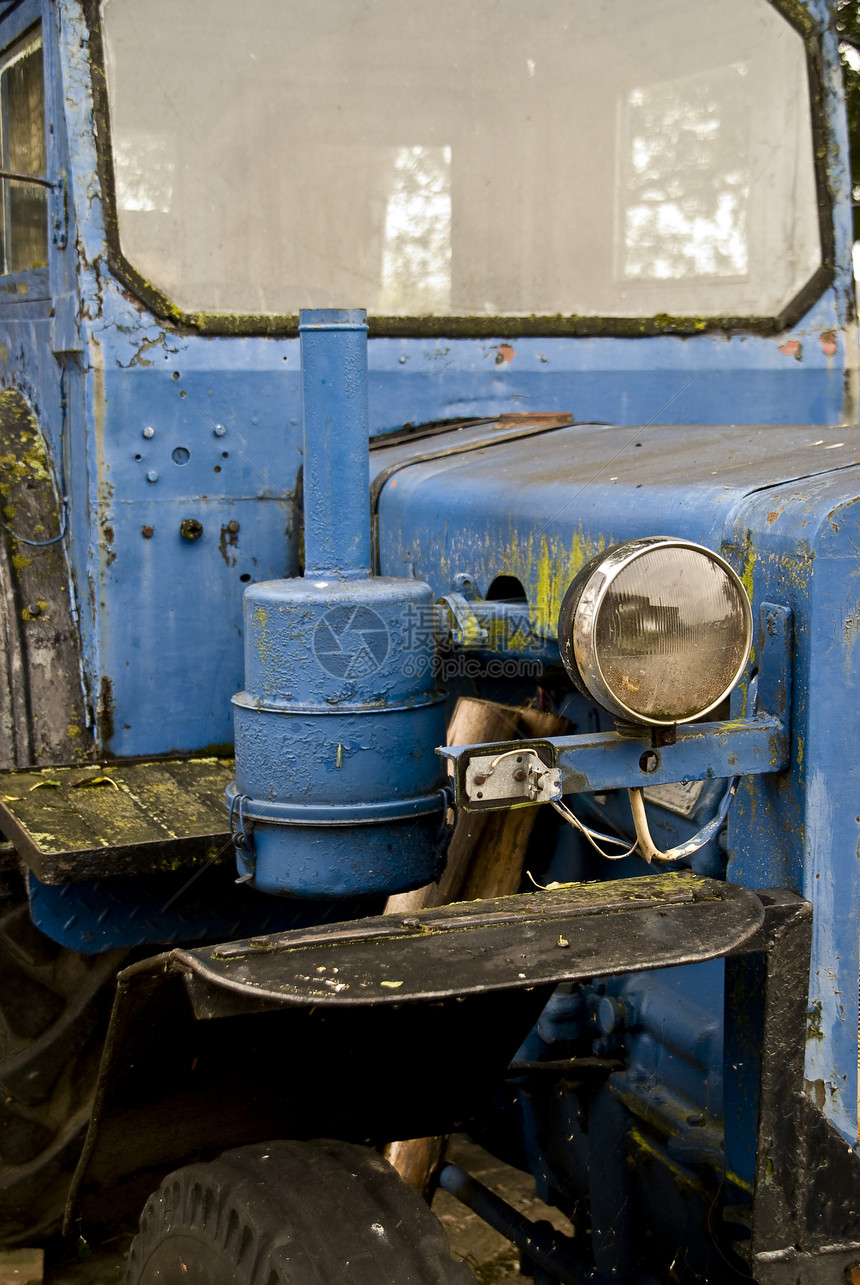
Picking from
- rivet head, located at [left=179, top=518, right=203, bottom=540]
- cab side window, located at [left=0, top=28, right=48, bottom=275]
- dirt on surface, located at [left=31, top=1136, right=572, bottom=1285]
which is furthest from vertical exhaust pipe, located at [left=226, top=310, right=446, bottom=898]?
cab side window, located at [left=0, top=28, right=48, bottom=275]

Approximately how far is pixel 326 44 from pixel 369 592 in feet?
4.64

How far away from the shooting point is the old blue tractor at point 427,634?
150 cm

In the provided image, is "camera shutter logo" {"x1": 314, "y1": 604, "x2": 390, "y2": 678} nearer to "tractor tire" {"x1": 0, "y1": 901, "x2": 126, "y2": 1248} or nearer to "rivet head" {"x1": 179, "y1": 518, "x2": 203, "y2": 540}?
"rivet head" {"x1": 179, "y1": 518, "x2": 203, "y2": 540}

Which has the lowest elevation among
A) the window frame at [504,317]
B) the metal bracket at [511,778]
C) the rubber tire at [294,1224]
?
the rubber tire at [294,1224]

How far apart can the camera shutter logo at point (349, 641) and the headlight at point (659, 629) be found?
19.8 inches

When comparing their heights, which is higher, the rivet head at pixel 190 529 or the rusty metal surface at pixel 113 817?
the rivet head at pixel 190 529

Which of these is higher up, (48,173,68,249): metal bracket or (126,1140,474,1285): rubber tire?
(48,173,68,249): metal bracket

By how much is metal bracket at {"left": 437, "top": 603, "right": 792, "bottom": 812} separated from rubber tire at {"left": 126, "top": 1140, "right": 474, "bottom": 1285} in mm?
480

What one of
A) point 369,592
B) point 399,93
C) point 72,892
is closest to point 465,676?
point 369,592

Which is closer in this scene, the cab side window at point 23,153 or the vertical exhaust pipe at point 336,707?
the vertical exhaust pipe at point 336,707

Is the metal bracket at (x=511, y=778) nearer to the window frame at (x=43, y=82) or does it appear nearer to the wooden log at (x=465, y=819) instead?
the wooden log at (x=465, y=819)

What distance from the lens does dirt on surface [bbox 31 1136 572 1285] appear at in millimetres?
2932

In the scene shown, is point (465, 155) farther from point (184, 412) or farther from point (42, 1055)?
point (42, 1055)

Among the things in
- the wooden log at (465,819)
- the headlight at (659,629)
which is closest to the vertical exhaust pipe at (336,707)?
the wooden log at (465,819)
